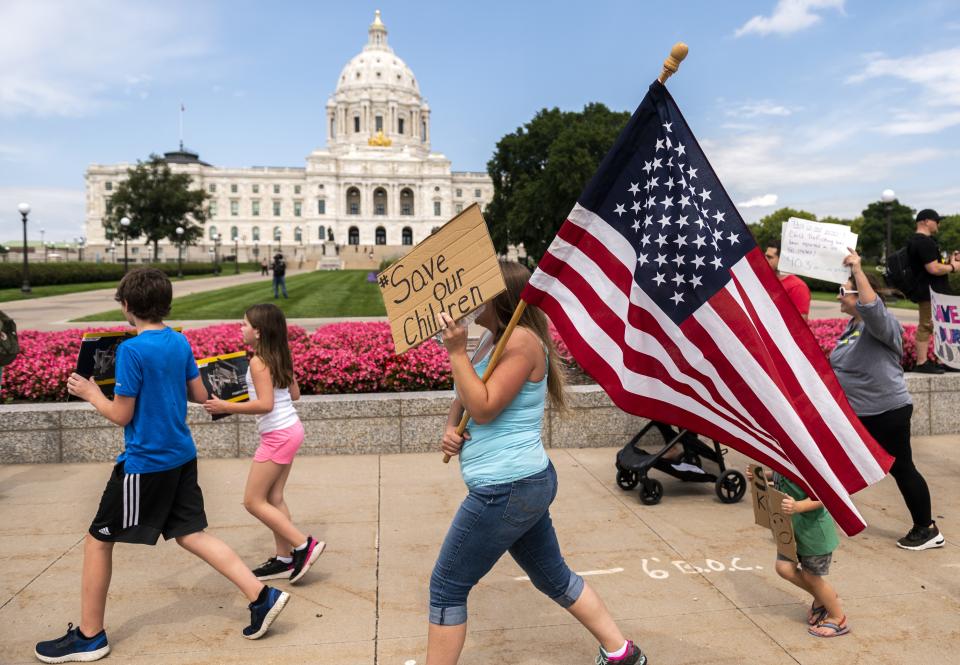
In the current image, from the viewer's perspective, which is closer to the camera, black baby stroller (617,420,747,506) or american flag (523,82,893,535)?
american flag (523,82,893,535)

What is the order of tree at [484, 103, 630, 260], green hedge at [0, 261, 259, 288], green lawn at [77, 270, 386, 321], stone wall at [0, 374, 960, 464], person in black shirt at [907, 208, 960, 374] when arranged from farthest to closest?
tree at [484, 103, 630, 260]
green hedge at [0, 261, 259, 288]
green lawn at [77, 270, 386, 321]
person in black shirt at [907, 208, 960, 374]
stone wall at [0, 374, 960, 464]

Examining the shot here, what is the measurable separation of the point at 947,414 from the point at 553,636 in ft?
21.4

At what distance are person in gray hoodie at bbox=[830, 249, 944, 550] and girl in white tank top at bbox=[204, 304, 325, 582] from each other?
128 inches

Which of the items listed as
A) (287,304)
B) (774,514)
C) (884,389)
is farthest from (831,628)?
(287,304)

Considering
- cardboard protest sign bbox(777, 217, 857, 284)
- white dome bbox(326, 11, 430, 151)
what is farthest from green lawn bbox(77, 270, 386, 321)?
white dome bbox(326, 11, 430, 151)

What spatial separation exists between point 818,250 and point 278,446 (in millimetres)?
3278

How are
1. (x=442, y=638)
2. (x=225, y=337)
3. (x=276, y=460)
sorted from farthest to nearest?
(x=225, y=337), (x=276, y=460), (x=442, y=638)

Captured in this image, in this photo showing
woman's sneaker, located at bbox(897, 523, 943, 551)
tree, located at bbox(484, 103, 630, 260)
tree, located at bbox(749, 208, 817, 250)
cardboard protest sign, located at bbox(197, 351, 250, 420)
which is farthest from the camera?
tree, located at bbox(749, 208, 817, 250)

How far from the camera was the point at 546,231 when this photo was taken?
168 feet

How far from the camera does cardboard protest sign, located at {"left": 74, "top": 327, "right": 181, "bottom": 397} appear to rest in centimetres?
358

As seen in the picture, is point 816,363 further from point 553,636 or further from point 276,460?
point 276,460

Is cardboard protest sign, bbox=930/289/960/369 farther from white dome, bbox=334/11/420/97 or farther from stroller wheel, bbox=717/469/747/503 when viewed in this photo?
white dome, bbox=334/11/420/97

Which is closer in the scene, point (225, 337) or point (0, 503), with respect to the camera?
point (0, 503)

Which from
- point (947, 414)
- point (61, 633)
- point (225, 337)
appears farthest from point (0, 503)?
point (947, 414)
